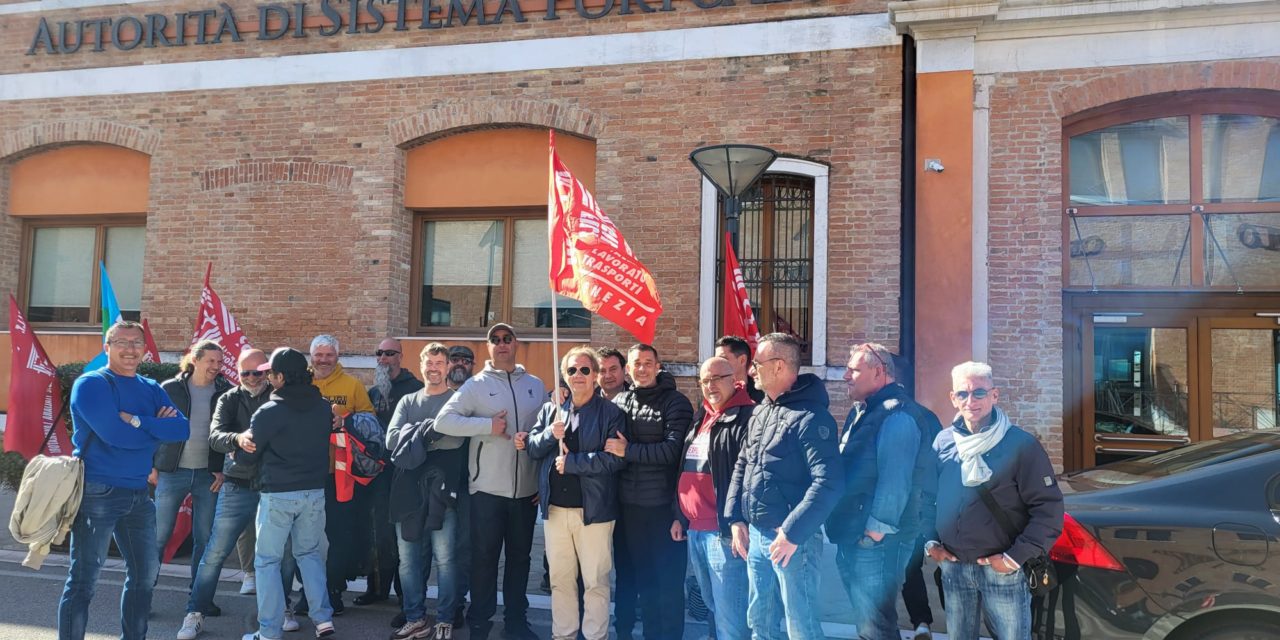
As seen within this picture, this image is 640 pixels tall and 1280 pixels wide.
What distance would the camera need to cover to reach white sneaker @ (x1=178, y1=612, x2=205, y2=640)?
5.32m

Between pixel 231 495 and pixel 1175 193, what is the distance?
9.03m

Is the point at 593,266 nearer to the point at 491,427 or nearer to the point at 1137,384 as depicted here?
the point at 491,427

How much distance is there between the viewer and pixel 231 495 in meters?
5.55

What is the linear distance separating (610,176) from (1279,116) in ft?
22.0

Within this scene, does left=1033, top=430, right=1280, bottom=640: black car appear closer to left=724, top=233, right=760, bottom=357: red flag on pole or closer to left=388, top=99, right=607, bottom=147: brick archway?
left=724, top=233, right=760, bottom=357: red flag on pole

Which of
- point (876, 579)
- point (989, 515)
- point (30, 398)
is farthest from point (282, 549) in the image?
point (989, 515)

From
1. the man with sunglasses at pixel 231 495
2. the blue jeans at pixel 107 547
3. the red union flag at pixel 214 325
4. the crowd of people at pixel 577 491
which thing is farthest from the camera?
the red union flag at pixel 214 325

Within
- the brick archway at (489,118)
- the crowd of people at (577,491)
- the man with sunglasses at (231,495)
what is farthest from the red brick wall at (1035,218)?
the man with sunglasses at (231,495)

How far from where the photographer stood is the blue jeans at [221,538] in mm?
5504

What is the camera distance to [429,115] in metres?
10.3

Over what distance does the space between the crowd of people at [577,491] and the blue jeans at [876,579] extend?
1 cm

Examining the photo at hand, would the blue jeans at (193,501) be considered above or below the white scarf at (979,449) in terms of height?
below

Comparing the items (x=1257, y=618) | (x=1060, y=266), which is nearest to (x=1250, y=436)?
(x=1257, y=618)

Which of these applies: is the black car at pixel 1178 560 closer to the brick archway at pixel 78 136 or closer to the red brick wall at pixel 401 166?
the red brick wall at pixel 401 166
